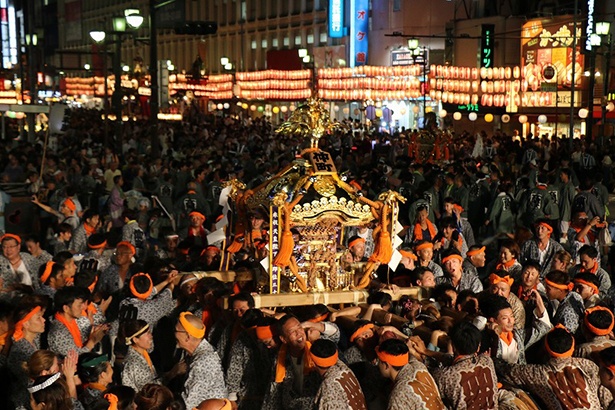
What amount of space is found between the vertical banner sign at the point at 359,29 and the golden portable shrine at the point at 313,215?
52.9 meters

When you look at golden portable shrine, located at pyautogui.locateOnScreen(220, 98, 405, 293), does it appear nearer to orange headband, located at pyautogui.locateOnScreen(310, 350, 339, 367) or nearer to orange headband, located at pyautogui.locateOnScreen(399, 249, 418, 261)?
orange headband, located at pyautogui.locateOnScreen(399, 249, 418, 261)

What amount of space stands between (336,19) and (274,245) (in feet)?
179

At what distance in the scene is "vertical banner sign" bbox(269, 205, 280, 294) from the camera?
9.16 m

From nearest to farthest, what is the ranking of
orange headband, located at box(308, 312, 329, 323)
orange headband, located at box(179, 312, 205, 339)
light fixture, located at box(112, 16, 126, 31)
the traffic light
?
orange headband, located at box(179, 312, 205, 339) < orange headband, located at box(308, 312, 329, 323) < the traffic light < light fixture, located at box(112, 16, 126, 31)

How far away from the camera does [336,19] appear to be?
62594mm

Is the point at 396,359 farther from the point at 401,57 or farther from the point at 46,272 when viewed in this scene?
the point at 401,57

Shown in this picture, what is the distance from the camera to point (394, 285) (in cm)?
1012

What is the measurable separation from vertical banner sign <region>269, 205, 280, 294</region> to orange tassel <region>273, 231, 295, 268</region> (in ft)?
0.20

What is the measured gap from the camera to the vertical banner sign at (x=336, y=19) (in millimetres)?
62625

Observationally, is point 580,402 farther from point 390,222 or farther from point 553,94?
point 553,94

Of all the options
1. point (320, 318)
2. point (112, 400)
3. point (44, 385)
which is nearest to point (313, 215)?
point (320, 318)

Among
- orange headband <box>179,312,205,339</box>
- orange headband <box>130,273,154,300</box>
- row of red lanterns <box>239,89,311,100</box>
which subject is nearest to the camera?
orange headband <box>179,312,205,339</box>

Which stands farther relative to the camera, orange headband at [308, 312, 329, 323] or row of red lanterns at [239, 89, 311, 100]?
row of red lanterns at [239, 89, 311, 100]

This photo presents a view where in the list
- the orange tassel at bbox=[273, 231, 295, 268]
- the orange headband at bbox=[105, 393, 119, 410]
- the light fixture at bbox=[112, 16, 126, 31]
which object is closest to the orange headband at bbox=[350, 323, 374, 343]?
the orange tassel at bbox=[273, 231, 295, 268]
